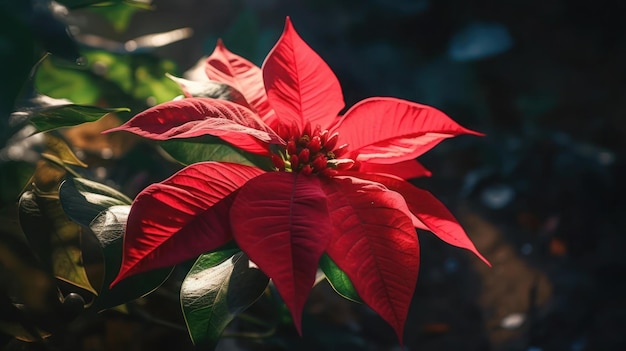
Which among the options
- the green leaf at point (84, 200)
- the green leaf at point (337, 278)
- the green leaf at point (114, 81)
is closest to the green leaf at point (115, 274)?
the green leaf at point (84, 200)

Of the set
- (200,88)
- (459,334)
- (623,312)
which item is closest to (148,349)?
(200,88)

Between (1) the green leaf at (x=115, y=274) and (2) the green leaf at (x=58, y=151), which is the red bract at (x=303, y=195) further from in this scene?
(2) the green leaf at (x=58, y=151)

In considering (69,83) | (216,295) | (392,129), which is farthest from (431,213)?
(69,83)

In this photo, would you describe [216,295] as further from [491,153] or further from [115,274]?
[491,153]

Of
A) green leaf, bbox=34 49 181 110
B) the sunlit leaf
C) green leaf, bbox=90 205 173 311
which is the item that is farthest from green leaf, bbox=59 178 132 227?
green leaf, bbox=34 49 181 110

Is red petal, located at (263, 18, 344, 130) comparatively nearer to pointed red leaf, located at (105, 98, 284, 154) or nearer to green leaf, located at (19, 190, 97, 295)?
pointed red leaf, located at (105, 98, 284, 154)

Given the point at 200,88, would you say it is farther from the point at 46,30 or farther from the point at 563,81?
the point at 563,81
